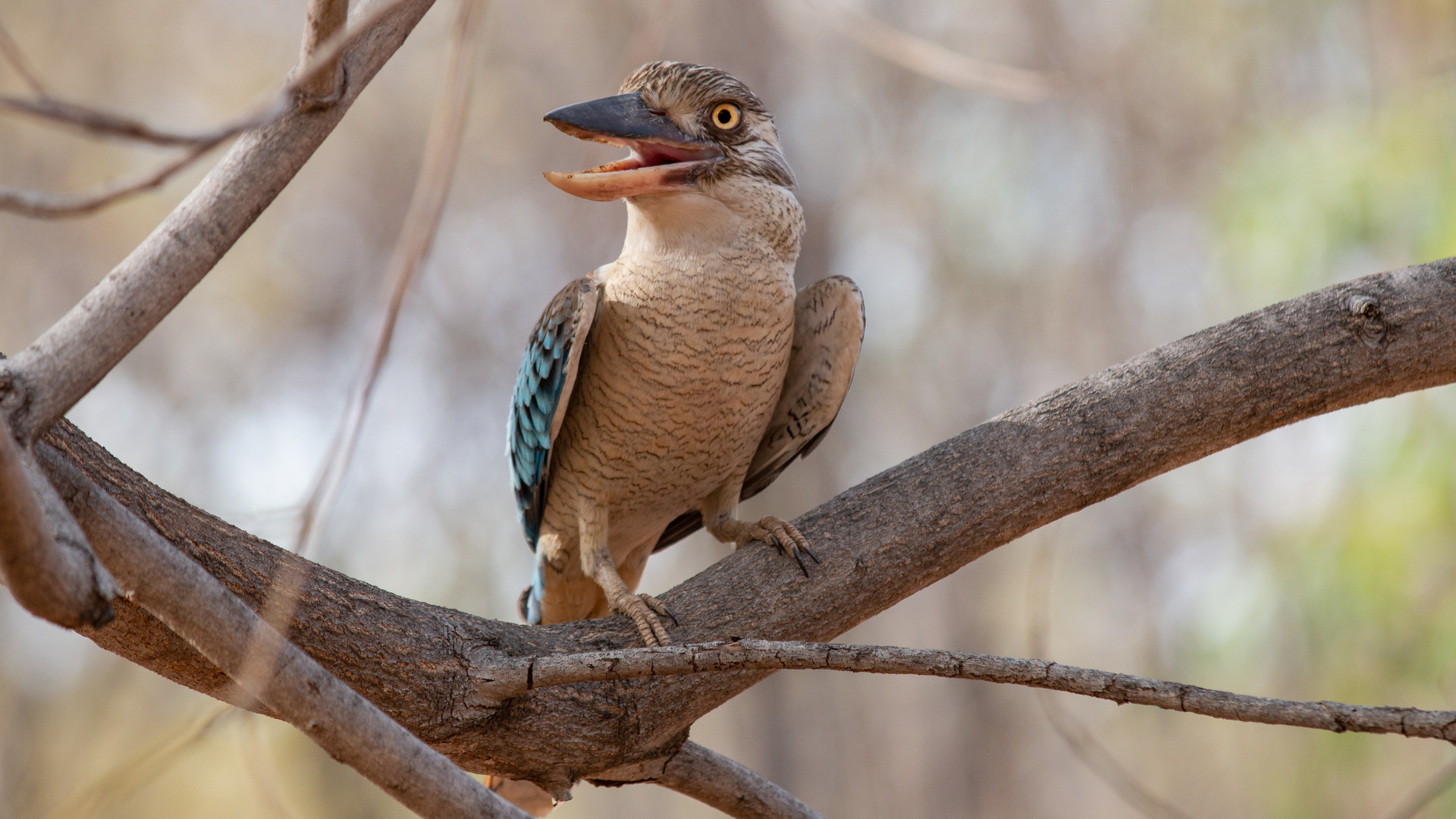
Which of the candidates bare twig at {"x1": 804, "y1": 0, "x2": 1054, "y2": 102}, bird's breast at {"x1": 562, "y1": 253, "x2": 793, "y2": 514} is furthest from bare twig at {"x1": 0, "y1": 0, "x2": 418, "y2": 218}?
bare twig at {"x1": 804, "y1": 0, "x2": 1054, "y2": 102}

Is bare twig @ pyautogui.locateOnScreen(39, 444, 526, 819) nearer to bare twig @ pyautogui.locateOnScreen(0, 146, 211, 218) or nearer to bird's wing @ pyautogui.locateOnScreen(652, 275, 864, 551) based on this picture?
bare twig @ pyautogui.locateOnScreen(0, 146, 211, 218)

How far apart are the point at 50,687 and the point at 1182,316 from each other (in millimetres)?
11203

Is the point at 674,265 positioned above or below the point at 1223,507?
below

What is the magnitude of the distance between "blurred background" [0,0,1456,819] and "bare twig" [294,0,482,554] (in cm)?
561

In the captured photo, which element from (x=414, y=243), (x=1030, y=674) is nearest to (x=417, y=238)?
(x=414, y=243)

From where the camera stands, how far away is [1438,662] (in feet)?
15.8

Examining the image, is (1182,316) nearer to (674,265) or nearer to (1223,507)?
(1223,507)

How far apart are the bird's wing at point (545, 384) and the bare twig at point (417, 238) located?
1.32 metres

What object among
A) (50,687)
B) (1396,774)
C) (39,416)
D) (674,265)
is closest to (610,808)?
(50,687)

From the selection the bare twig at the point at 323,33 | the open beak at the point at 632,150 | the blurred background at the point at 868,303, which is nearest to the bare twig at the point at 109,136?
Result: the bare twig at the point at 323,33

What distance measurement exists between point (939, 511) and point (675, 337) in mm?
1016

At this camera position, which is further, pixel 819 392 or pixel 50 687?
pixel 50 687

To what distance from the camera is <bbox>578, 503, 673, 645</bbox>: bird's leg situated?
2615 mm

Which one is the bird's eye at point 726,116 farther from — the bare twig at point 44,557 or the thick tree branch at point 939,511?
the bare twig at point 44,557
